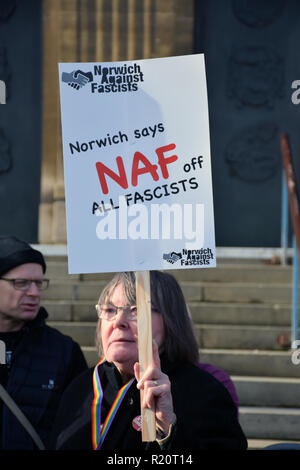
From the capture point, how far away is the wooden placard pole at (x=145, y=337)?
2.65 meters

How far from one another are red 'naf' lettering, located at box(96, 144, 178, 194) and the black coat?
0.67 metres

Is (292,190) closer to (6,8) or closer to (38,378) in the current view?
(38,378)

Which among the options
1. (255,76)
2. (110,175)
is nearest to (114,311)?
(110,175)

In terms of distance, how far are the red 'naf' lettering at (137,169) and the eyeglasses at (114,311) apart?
47cm

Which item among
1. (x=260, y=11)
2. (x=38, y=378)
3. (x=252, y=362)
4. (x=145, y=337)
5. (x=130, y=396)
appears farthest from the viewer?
(x=260, y=11)

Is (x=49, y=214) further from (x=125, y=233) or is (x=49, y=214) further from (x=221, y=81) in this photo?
(x=125, y=233)

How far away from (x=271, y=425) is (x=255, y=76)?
13.3ft

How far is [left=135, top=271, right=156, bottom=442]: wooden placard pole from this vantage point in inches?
104

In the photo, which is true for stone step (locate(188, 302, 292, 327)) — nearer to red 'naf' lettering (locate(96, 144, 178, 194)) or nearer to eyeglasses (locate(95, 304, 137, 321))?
eyeglasses (locate(95, 304, 137, 321))

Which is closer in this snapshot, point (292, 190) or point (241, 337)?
point (241, 337)

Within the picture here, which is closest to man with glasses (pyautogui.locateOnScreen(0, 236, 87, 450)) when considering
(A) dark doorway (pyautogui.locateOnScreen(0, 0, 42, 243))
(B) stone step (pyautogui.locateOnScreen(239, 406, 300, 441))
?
(B) stone step (pyautogui.locateOnScreen(239, 406, 300, 441))

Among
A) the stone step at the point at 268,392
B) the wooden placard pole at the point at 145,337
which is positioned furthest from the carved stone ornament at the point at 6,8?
the wooden placard pole at the point at 145,337

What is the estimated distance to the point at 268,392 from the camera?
18.5 ft
